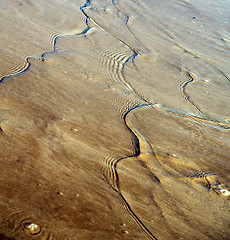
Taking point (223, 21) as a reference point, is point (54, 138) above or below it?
below

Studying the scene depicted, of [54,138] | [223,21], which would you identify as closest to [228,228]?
[54,138]

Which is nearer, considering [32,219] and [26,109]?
[32,219]

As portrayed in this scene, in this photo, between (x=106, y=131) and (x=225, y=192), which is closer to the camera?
(x=225, y=192)

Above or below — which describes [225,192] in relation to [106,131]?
above

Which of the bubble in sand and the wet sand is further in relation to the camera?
the bubble in sand

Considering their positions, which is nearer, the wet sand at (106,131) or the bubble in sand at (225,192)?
the wet sand at (106,131)

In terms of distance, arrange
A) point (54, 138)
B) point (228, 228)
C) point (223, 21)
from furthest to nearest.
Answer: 1. point (223, 21)
2. point (54, 138)
3. point (228, 228)

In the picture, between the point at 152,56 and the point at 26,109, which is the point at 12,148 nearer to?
the point at 26,109

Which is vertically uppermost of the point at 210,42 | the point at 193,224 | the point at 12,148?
the point at 210,42
